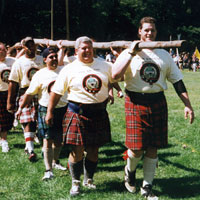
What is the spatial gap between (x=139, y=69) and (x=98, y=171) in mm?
1796

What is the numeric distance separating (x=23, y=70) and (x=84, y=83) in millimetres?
1752

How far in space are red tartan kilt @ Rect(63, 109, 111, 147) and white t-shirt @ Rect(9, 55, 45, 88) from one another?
1.56 metres

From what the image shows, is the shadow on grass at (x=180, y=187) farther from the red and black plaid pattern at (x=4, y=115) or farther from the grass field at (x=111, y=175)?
the red and black plaid pattern at (x=4, y=115)

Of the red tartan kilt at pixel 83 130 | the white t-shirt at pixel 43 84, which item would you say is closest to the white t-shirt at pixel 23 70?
the white t-shirt at pixel 43 84

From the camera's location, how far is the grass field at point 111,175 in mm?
4105

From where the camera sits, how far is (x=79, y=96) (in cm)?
387

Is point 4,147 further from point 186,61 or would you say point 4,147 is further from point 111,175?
point 186,61

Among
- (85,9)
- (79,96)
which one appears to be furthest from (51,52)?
(85,9)

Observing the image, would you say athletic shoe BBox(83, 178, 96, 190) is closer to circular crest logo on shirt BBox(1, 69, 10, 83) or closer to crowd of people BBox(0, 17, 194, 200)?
crowd of people BBox(0, 17, 194, 200)

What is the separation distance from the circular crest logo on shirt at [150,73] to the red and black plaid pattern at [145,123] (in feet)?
0.71

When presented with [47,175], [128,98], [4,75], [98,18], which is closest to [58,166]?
[47,175]

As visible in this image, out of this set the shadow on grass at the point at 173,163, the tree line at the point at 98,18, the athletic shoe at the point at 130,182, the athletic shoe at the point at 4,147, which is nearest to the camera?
the athletic shoe at the point at 130,182

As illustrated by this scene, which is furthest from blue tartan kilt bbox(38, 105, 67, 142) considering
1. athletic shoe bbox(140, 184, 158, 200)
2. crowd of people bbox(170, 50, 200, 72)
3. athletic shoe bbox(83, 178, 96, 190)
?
crowd of people bbox(170, 50, 200, 72)

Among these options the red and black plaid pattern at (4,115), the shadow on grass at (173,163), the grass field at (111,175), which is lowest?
the grass field at (111,175)
